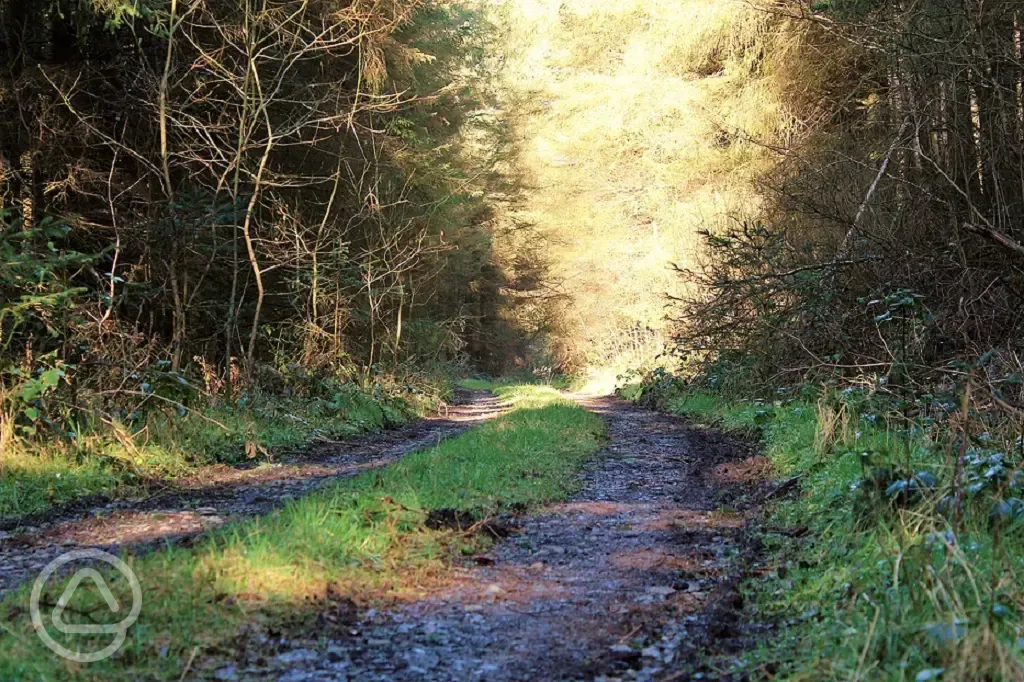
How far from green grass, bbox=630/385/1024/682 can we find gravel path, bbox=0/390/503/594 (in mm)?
3707

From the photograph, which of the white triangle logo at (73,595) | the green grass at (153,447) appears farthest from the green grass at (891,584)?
the green grass at (153,447)

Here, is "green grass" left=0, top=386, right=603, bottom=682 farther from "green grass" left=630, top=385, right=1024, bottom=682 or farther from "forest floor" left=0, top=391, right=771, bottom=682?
"green grass" left=630, top=385, right=1024, bottom=682

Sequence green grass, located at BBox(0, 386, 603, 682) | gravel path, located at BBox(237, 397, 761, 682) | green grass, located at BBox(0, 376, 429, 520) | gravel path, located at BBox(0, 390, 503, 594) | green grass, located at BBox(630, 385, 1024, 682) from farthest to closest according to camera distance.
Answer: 1. green grass, located at BBox(0, 376, 429, 520)
2. gravel path, located at BBox(0, 390, 503, 594)
3. gravel path, located at BBox(237, 397, 761, 682)
4. green grass, located at BBox(0, 386, 603, 682)
5. green grass, located at BBox(630, 385, 1024, 682)

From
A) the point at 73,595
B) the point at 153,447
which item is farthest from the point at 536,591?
the point at 153,447

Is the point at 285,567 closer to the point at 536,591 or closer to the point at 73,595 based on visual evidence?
the point at 73,595

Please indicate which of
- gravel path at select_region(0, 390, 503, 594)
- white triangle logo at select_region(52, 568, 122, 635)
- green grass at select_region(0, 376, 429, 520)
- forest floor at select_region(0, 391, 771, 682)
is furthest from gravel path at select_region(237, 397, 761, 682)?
green grass at select_region(0, 376, 429, 520)

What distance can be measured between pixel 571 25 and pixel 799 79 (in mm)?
5759

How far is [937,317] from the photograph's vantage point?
287 inches

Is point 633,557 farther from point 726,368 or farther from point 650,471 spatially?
point 726,368

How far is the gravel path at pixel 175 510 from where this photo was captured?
201 inches

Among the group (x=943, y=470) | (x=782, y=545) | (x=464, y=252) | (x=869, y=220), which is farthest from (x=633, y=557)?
(x=464, y=252)

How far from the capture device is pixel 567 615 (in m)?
3.83

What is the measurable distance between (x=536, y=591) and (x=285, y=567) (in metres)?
1.29

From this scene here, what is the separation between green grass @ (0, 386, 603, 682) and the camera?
2.99 metres
